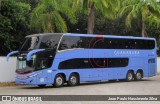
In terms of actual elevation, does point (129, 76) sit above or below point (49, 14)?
below

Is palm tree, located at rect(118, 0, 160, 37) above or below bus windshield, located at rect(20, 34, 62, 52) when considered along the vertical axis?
above

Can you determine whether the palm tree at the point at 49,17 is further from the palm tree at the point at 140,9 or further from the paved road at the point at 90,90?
the palm tree at the point at 140,9

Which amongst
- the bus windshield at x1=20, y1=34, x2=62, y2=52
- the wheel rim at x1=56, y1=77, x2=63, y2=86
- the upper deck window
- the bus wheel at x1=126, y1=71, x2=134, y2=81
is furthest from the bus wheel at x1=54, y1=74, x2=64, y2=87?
the bus wheel at x1=126, y1=71, x2=134, y2=81

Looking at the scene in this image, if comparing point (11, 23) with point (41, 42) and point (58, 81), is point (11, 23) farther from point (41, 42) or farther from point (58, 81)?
point (58, 81)

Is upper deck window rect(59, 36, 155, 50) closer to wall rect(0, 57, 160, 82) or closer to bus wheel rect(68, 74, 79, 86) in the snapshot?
bus wheel rect(68, 74, 79, 86)

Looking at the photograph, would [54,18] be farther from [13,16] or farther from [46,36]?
[46,36]

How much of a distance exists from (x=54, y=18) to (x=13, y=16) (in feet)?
16.7

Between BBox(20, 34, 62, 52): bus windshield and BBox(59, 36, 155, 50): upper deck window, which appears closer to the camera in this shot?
BBox(20, 34, 62, 52): bus windshield

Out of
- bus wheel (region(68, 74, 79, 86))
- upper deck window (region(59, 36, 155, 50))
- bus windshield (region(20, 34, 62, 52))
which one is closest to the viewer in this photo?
bus windshield (region(20, 34, 62, 52))

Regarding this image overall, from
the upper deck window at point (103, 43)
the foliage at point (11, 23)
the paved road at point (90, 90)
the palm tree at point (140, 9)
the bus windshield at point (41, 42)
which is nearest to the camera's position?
the paved road at point (90, 90)

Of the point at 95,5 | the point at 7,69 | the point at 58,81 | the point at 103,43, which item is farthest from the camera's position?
the point at 95,5

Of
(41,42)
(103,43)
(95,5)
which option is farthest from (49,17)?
(41,42)

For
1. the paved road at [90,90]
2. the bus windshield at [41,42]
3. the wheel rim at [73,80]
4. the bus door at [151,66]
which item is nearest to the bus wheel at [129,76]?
the bus door at [151,66]

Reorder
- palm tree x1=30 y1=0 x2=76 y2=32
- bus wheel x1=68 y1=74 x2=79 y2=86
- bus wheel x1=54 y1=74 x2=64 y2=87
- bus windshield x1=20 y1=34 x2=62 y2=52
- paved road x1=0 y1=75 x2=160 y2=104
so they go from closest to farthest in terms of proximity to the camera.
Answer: paved road x1=0 y1=75 x2=160 y2=104 → bus windshield x1=20 y1=34 x2=62 y2=52 → bus wheel x1=54 y1=74 x2=64 y2=87 → bus wheel x1=68 y1=74 x2=79 y2=86 → palm tree x1=30 y1=0 x2=76 y2=32
